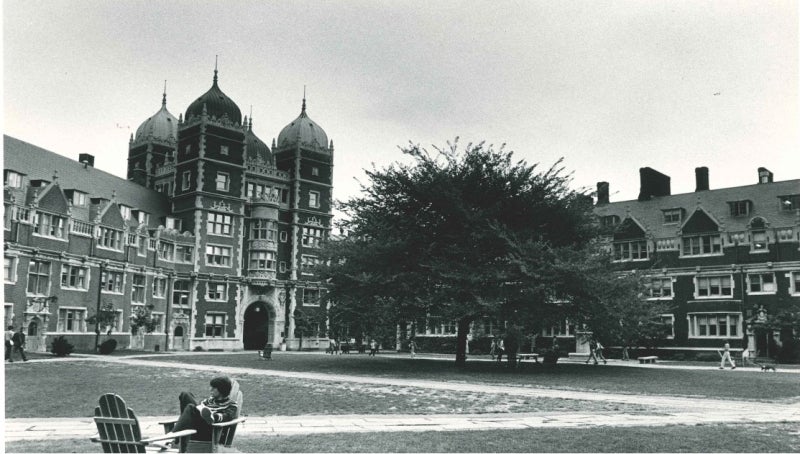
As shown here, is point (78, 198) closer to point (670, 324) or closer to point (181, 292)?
point (181, 292)

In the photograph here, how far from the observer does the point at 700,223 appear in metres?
50.2

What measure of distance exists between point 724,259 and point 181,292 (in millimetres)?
41300

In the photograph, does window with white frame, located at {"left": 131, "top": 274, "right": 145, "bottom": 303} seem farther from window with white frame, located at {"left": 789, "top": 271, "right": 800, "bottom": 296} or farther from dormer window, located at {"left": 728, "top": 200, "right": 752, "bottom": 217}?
window with white frame, located at {"left": 789, "top": 271, "right": 800, "bottom": 296}

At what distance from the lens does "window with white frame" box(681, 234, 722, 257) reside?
1948 inches

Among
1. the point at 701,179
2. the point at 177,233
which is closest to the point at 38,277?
the point at 177,233

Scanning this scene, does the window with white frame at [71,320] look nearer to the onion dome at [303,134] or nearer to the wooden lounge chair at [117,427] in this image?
the onion dome at [303,134]

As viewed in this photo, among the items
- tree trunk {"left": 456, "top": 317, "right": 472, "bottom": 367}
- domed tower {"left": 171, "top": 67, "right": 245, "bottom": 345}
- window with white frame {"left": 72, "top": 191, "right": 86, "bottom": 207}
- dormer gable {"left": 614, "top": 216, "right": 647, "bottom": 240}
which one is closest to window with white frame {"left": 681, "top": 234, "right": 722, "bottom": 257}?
dormer gable {"left": 614, "top": 216, "right": 647, "bottom": 240}

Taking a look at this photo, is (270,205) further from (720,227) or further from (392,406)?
(392,406)

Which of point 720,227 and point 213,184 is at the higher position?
point 213,184

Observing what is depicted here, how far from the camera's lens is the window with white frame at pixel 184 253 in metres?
56.2

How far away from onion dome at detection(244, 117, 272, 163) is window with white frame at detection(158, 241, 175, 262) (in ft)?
45.3

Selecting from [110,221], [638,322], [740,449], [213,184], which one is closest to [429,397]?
[740,449]

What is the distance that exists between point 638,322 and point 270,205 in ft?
126

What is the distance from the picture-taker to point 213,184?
58250mm
